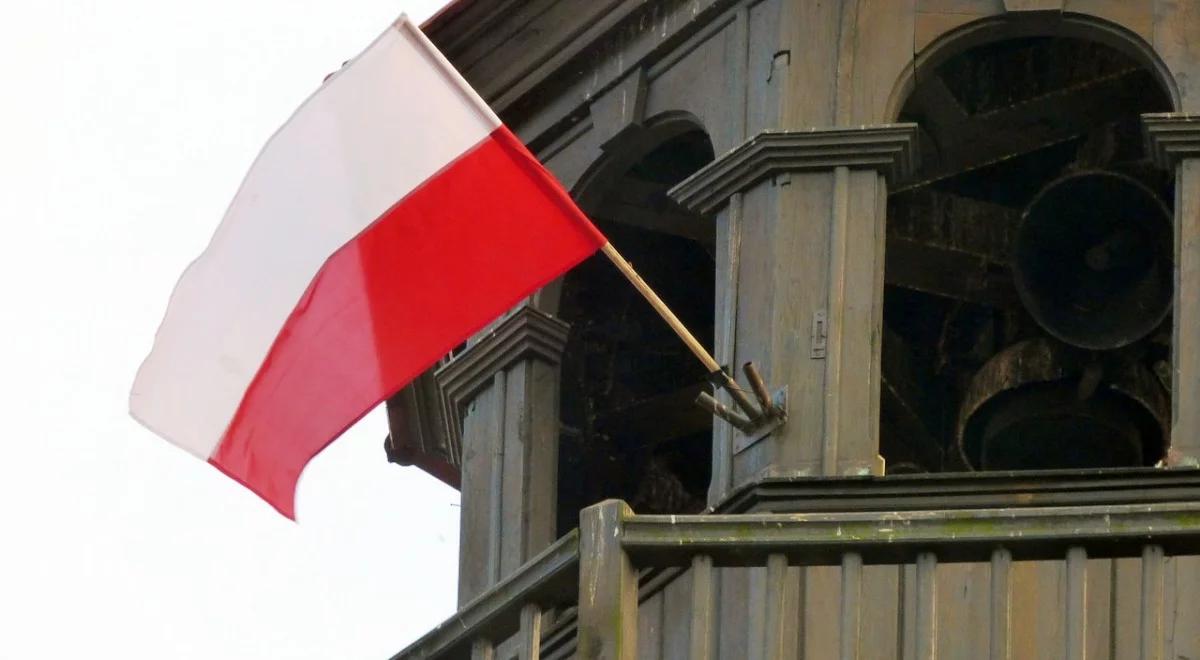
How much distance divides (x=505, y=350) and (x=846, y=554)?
16.2 feet

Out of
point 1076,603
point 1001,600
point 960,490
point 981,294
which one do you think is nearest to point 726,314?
point 960,490

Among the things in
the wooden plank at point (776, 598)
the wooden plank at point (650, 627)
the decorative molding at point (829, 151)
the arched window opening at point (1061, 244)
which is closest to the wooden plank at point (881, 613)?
the wooden plank at point (776, 598)

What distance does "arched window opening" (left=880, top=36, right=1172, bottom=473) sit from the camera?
65.3 ft

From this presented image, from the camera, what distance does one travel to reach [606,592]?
15.3m

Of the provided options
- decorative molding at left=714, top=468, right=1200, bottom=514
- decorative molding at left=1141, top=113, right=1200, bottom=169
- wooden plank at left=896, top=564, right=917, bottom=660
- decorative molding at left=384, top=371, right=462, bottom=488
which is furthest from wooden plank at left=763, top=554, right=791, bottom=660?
decorative molding at left=384, top=371, right=462, bottom=488

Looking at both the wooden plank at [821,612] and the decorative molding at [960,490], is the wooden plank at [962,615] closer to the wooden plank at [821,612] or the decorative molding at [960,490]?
the wooden plank at [821,612]

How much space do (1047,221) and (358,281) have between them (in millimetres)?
3420

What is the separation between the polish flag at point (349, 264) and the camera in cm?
1792

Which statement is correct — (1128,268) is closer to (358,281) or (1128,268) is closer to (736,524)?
(358,281)

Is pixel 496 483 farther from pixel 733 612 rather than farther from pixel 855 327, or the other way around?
pixel 733 612

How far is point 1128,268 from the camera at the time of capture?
20047 mm

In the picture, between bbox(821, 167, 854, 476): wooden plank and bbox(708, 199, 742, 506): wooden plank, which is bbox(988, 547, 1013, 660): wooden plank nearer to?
bbox(821, 167, 854, 476): wooden plank

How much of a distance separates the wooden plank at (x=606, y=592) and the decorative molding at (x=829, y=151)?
11.5 ft

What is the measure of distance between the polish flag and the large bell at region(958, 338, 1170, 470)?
2951 mm
